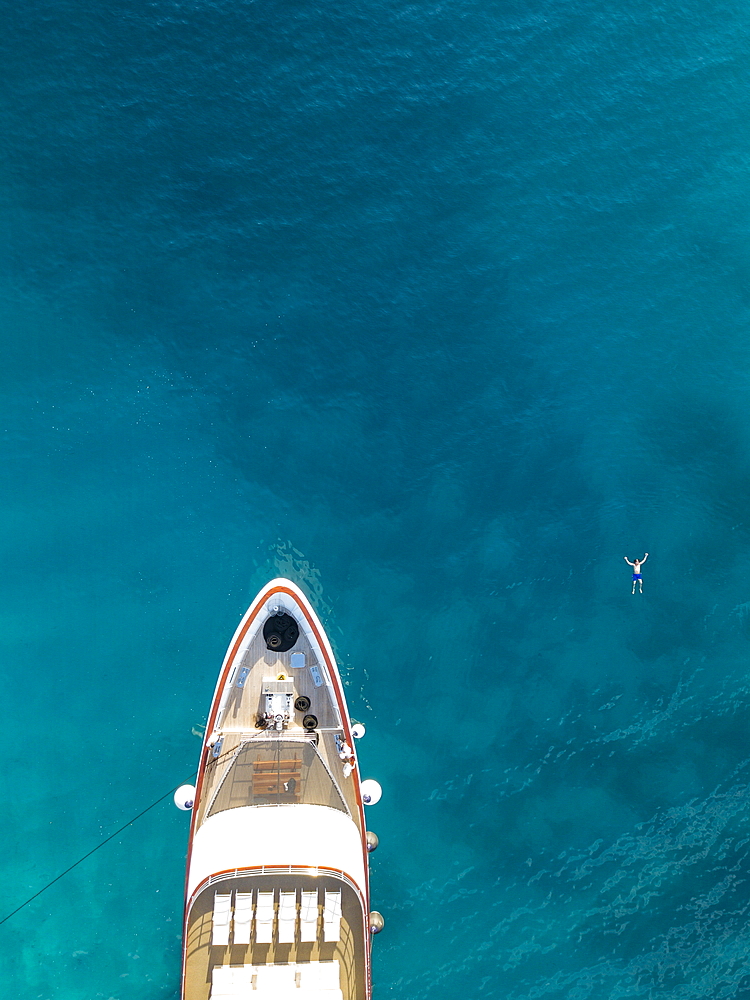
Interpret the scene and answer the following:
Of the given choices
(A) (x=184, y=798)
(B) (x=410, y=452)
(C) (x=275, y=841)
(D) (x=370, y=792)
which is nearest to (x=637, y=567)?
(B) (x=410, y=452)

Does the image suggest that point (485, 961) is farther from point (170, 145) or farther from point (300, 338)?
point (170, 145)

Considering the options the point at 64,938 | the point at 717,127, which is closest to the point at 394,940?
the point at 64,938

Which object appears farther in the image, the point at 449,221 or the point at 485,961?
the point at 449,221

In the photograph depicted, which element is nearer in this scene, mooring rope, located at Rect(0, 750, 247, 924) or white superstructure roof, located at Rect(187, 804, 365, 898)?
white superstructure roof, located at Rect(187, 804, 365, 898)

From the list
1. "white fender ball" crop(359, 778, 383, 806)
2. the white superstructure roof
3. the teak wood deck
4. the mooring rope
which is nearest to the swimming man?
"white fender ball" crop(359, 778, 383, 806)

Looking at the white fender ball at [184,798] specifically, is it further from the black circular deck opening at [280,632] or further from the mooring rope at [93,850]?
the black circular deck opening at [280,632]

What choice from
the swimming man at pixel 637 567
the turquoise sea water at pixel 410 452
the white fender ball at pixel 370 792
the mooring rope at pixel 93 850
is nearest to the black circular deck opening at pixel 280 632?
the turquoise sea water at pixel 410 452

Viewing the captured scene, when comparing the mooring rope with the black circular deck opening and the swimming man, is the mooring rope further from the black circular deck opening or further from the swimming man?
the swimming man
